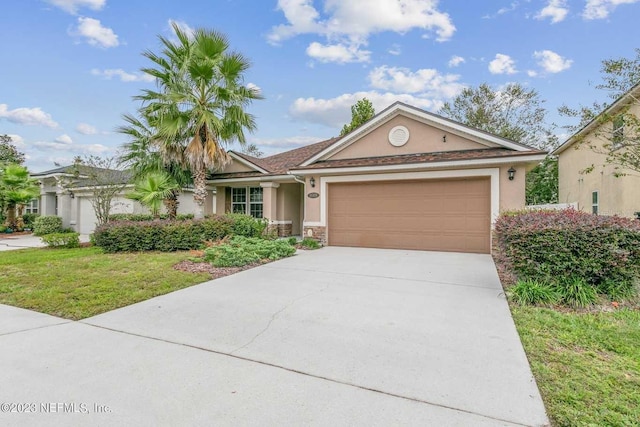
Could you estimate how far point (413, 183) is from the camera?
10859 millimetres

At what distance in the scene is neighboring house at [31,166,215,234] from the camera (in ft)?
60.4

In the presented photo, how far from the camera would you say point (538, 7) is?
1075 cm

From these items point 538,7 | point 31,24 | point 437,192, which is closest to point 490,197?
point 437,192

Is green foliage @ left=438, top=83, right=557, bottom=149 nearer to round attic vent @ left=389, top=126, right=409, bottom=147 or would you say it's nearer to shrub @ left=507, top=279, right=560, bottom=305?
round attic vent @ left=389, top=126, right=409, bottom=147

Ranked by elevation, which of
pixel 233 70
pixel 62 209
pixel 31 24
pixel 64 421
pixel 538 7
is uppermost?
pixel 538 7

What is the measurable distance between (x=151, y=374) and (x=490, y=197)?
990cm

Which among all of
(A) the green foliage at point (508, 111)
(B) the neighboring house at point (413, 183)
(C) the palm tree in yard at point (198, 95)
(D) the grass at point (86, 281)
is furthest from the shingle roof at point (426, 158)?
(A) the green foliage at point (508, 111)

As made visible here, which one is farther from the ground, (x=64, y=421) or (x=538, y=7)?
(x=538, y=7)

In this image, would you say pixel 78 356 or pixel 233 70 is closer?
pixel 78 356

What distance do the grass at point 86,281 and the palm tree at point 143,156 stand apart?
4889 mm

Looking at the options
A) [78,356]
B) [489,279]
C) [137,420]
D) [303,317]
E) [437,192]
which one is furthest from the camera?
[437,192]

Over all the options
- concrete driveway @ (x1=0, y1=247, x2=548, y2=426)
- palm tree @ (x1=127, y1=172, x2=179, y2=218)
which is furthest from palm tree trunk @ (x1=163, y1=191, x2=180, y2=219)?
concrete driveway @ (x1=0, y1=247, x2=548, y2=426)

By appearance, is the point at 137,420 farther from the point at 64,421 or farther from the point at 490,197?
the point at 490,197

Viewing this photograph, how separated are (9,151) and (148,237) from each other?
27.8 meters
